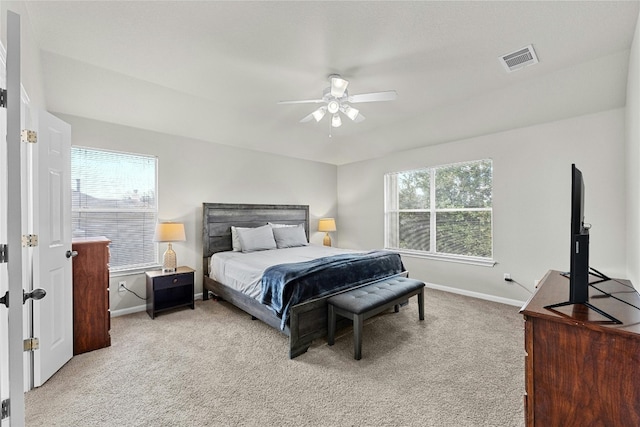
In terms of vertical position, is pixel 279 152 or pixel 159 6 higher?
pixel 159 6

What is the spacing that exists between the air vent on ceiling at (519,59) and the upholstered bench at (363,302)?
2.43 meters

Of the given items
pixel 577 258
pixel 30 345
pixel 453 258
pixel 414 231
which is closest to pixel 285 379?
pixel 30 345

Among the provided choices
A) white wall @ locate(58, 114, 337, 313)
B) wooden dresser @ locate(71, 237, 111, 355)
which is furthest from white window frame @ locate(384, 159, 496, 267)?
wooden dresser @ locate(71, 237, 111, 355)

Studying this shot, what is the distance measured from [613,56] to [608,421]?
3.12m

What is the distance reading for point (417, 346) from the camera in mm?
2693

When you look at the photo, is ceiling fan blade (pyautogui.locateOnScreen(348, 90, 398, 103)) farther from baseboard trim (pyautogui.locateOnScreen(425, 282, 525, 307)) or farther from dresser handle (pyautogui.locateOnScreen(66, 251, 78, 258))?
baseboard trim (pyautogui.locateOnScreen(425, 282, 525, 307))

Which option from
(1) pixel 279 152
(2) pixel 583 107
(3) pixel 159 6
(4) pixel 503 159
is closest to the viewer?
(3) pixel 159 6

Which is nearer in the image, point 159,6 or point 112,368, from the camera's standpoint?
point 159,6

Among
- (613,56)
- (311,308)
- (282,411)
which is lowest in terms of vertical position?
(282,411)

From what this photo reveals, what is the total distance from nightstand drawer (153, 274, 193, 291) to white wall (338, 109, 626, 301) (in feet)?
12.0

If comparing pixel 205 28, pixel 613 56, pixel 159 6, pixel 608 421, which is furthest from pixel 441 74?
pixel 608 421

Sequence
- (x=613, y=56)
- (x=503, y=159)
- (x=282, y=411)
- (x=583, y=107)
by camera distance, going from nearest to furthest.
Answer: (x=282, y=411) → (x=613, y=56) → (x=583, y=107) → (x=503, y=159)

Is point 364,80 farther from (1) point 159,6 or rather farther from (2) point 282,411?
(2) point 282,411

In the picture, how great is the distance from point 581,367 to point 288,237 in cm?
Answer: 389
